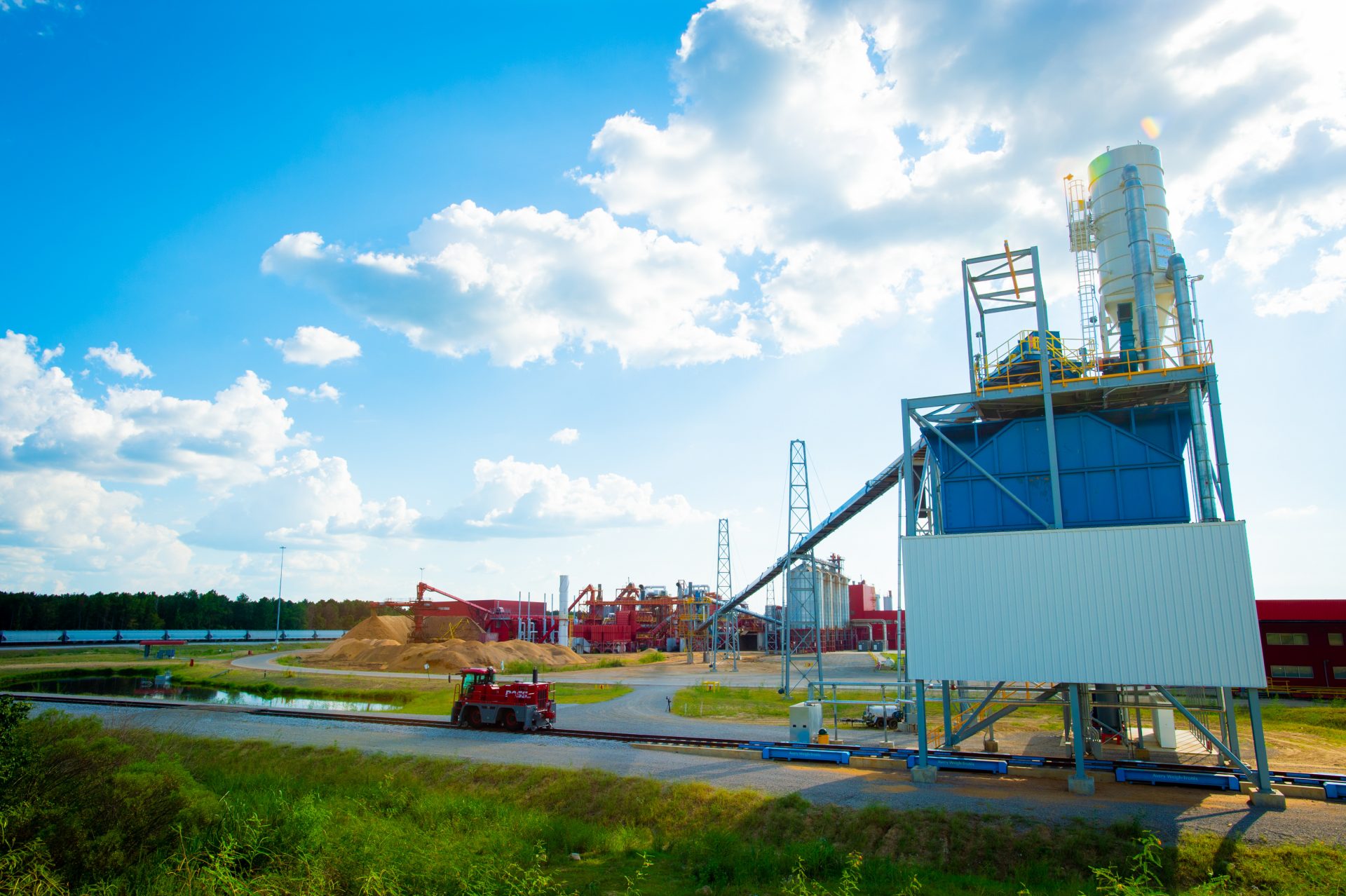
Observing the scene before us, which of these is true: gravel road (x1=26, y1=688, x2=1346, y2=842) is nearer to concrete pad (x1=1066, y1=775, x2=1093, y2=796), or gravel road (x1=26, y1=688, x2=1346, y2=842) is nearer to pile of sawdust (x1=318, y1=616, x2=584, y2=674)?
concrete pad (x1=1066, y1=775, x2=1093, y2=796)

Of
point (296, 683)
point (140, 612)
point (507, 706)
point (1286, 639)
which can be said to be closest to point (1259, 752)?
point (507, 706)

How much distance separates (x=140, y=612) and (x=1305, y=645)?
142125mm

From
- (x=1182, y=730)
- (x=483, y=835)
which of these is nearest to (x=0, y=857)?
(x=483, y=835)

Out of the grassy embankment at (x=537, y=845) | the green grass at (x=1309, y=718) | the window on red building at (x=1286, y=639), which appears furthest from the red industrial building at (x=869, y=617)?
the grassy embankment at (x=537, y=845)

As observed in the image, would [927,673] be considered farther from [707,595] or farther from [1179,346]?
[707,595]

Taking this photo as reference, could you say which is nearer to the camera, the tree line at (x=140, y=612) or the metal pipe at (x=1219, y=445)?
the metal pipe at (x=1219, y=445)

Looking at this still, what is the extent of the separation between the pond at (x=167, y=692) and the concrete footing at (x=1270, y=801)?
3599cm

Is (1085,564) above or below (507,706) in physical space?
above

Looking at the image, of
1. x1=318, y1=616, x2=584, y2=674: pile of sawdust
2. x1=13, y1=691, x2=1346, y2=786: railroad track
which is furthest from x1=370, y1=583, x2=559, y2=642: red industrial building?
x1=13, y1=691, x2=1346, y2=786: railroad track

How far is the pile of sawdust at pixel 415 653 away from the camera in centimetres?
5925

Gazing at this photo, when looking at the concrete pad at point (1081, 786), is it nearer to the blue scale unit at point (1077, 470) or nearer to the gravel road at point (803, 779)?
the gravel road at point (803, 779)

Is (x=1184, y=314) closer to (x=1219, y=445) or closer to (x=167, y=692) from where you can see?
(x=1219, y=445)

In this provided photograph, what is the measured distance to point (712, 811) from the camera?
58.2 ft

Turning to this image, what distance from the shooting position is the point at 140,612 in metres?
119
